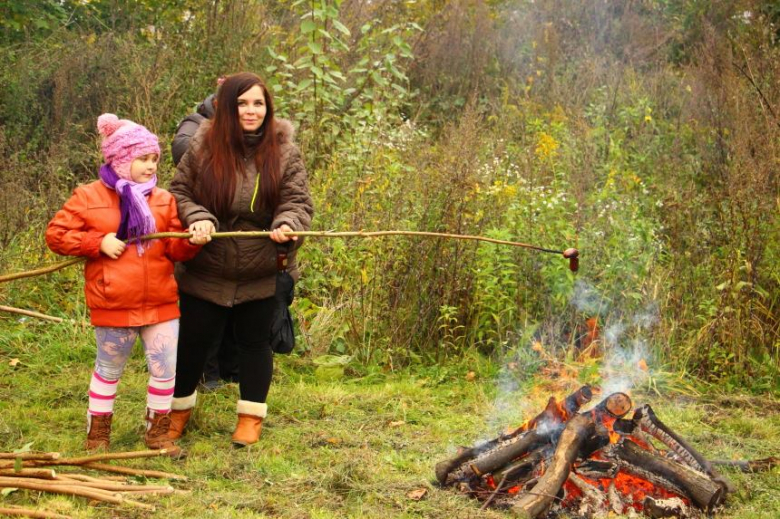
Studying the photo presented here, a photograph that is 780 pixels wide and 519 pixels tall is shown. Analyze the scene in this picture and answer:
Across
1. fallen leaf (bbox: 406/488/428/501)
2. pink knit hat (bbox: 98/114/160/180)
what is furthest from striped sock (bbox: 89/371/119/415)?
fallen leaf (bbox: 406/488/428/501)

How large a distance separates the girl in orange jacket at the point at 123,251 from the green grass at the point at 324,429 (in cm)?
51

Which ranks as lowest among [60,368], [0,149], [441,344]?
[60,368]

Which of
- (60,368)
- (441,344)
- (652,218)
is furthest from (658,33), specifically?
(60,368)

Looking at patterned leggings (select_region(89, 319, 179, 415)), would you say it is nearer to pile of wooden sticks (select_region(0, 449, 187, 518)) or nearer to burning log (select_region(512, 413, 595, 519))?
pile of wooden sticks (select_region(0, 449, 187, 518))

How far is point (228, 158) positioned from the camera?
16.0ft

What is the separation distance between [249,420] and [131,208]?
135 centimetres

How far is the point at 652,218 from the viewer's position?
7.91 meters

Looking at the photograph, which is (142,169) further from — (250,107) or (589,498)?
(589,498)

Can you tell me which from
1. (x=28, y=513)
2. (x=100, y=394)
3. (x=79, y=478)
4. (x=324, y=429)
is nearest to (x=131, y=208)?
(x=100, y=394)

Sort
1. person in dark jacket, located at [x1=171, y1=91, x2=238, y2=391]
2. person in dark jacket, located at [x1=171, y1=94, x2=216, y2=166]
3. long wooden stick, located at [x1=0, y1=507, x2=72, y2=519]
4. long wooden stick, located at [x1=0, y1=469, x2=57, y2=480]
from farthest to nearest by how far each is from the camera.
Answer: person in dark jacket, located at [x1=171, y1=91, x2=238, y2=391] → person in dark jacket, located at [x1=171, y1=94, x2=216, y2=166] → long wooden stick, located at [x1=0, y1=469, x2=57, y2=480] → long wooden stick, located at [x1=0, y1=507, x2=72, y2=519]

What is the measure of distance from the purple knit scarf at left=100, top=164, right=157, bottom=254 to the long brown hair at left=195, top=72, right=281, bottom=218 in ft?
1.22

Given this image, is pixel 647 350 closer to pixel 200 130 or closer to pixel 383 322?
pixel 383 322

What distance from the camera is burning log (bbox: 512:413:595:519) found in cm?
413

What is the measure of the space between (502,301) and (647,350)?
1052 millimetres
